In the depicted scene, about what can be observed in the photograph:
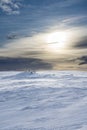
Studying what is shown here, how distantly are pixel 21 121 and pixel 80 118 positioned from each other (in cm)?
2441

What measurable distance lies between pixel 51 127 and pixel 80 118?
14.9 meters

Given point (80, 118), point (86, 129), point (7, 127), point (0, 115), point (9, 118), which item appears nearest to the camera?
point (86, 129)

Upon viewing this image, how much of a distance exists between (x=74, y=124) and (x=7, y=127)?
25169mm

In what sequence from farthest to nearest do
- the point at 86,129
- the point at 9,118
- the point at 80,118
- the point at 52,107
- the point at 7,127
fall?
1. the point at 52,107
2. the point at 9,118
3. the point at 80,118
4. the point at 7,127
5. the point at 86,129

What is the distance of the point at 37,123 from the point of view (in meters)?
147

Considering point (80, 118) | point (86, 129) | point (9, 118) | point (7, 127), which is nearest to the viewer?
point (86, 129)

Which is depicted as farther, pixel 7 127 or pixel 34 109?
pixel 34 109

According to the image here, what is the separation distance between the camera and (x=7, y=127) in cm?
13900

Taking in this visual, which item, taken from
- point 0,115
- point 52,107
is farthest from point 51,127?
Result: point 52,107

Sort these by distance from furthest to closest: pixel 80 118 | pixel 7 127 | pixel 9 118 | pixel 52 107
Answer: pixel 52 107
pixel 9 118
pixel 80 118
pixel 7 127

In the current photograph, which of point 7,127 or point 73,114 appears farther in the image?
point 73,114

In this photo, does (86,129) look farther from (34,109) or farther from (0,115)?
(34,109)

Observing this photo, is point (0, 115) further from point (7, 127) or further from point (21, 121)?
point (7, 127)

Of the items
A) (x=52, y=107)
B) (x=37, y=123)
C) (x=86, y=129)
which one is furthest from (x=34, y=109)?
(x=86, y=129)
